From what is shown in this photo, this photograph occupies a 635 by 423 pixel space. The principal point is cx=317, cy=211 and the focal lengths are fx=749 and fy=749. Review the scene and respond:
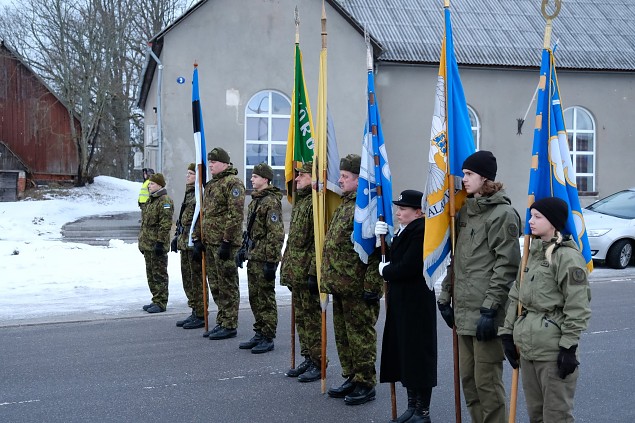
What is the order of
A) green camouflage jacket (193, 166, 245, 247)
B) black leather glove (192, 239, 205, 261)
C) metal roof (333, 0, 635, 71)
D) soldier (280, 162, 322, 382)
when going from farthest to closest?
metal roof (333, 0, 635, 71) < black leather glove (192, 239, 205, 261) < green camouflage jacket (193, 166, 245, 247) < soldier (280, 162, 322, 382)

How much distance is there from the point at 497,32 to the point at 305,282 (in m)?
18.9

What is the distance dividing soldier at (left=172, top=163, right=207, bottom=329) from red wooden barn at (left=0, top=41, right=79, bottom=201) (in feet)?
80.5

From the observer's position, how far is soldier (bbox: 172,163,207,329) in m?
9.61

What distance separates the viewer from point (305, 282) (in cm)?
719

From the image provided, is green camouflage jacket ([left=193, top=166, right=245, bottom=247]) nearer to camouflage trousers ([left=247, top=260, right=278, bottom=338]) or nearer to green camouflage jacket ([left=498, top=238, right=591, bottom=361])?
camouflage trousers ([left=247, top=260, right=278, bottom=338])

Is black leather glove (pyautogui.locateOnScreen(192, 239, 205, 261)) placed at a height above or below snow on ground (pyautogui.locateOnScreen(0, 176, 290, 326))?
above

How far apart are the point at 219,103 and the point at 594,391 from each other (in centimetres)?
1520

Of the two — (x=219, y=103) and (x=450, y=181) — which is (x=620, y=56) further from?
(x=450, y=181)

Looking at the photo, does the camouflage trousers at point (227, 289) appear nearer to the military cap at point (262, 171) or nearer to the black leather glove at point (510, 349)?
the military cap at point (262, 171)

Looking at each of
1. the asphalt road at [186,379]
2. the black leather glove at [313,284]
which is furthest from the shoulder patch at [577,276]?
the black leather glove at [313,284]

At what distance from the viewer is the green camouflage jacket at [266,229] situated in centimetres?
812

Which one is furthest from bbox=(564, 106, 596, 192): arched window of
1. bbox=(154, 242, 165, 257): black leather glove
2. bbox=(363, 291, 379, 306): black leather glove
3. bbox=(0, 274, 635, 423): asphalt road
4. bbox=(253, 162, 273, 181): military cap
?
bbox=(363, 291, 379, 306): black leather glove

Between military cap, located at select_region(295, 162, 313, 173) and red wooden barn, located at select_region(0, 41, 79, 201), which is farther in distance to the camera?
red wooden barn, located at select_region(0, 41, 79, 201)

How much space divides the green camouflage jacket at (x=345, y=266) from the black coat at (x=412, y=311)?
0.43 meters
